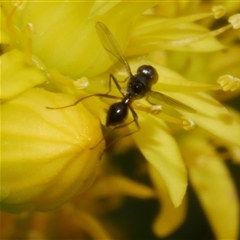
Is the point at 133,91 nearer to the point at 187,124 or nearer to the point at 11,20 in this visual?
the point at 187,124

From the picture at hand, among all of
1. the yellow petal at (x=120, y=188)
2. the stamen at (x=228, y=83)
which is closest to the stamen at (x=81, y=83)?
the stamen at (x=228, y=83)

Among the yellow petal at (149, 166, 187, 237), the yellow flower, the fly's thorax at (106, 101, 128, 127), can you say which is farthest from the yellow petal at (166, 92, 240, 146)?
the yellow petal at (149, 166, 187, 237)

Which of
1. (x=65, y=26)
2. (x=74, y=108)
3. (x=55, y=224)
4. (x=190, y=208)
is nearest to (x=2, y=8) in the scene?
(x=65, y=26)

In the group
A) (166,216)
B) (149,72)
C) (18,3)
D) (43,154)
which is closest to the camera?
(43,154)

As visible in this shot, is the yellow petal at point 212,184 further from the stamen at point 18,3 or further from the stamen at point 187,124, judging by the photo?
the stamen at point 18,3

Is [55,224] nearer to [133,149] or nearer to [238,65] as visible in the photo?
[133,149]

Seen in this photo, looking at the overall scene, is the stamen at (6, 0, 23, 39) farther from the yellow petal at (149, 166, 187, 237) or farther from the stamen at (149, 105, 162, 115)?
the yellow petal at (149, 166, 187, 237)

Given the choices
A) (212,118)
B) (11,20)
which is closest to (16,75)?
(11,20)

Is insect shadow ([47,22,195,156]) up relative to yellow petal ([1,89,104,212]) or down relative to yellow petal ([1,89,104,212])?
down
